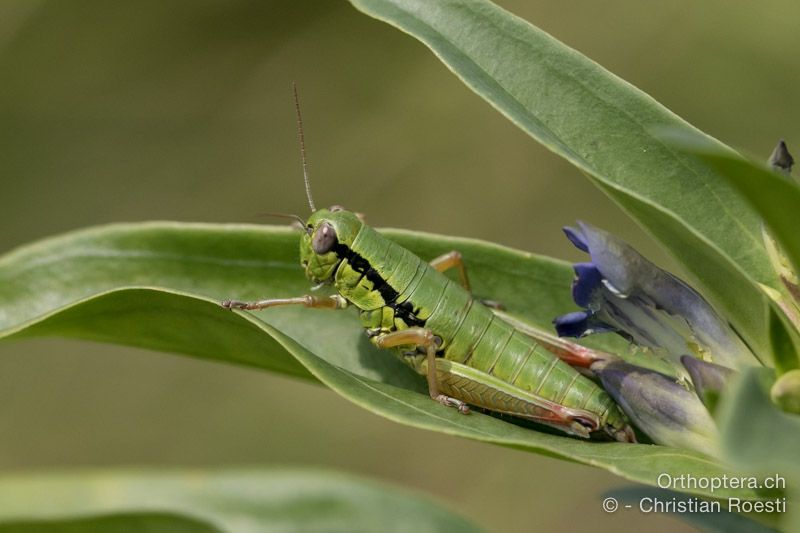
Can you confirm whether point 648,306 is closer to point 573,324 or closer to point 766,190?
point 573,324

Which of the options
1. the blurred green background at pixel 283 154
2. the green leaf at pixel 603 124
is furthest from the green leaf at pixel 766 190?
the blurred green background at pixel 283 154

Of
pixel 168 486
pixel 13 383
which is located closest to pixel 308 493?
pixel 168 486

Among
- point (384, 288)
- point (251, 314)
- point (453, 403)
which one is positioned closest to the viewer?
point (251, 314)

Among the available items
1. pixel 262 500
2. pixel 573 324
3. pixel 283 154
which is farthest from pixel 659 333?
pixel 283 154

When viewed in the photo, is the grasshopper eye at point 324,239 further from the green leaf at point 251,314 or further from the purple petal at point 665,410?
the purple petal at point 665,410

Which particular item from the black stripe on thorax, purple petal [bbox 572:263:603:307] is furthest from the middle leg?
purple petal [bbox 572:263:603:307]

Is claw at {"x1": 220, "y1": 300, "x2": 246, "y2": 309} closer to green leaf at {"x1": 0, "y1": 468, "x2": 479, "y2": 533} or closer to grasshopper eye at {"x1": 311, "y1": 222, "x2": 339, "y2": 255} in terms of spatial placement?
grasshopper eye at {"x1": 311, "y1": 222, "x2": 339, "y2": 255}

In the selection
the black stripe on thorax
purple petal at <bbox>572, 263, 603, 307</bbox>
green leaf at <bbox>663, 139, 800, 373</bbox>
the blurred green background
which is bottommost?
green leaf at <bbox>663, 139, 800, 373</bbox>
